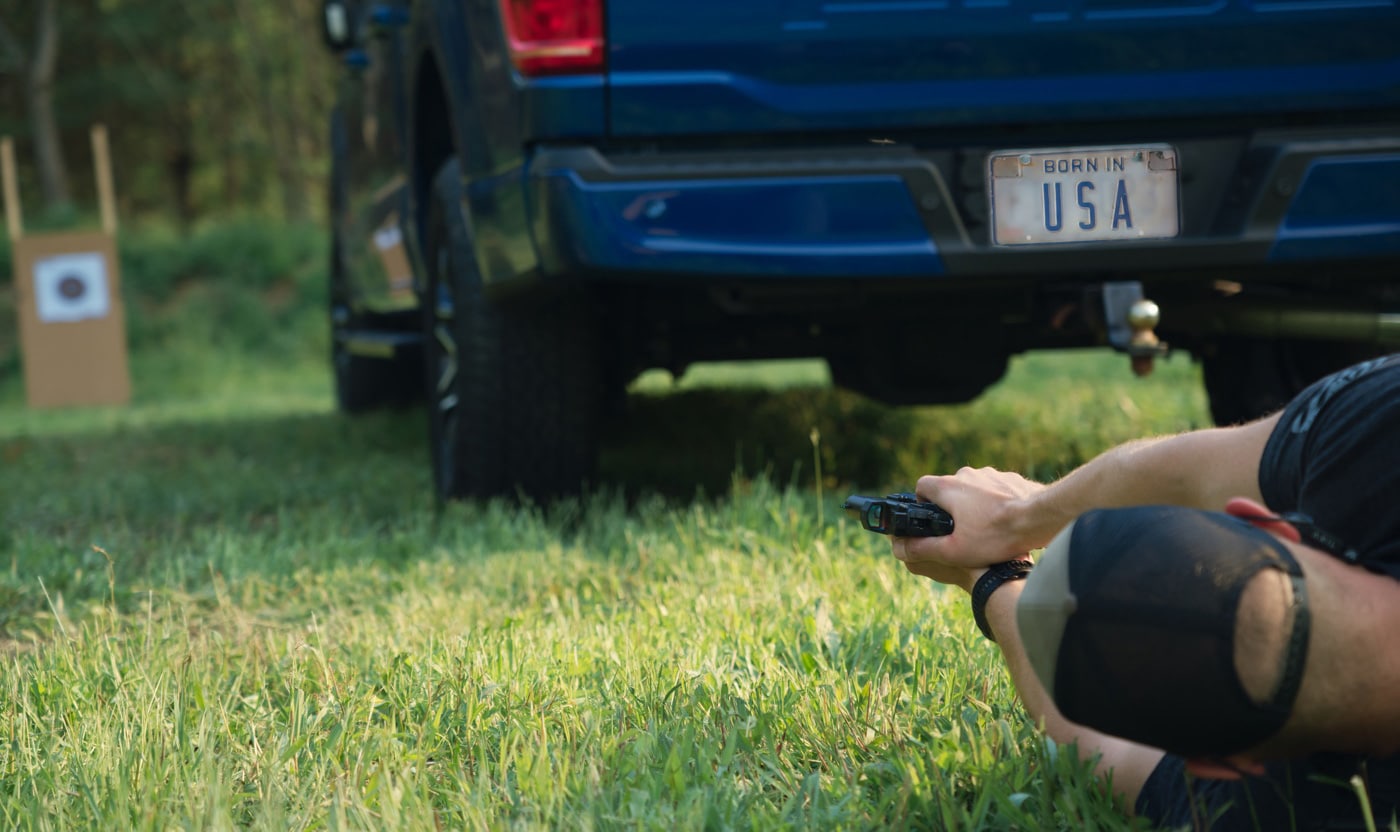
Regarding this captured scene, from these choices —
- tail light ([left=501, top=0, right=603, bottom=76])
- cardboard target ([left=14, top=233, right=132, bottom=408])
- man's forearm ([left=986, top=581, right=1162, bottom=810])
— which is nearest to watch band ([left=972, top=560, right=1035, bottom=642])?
man's forearm ([left=986, top=581, right=1162, bottom=810])

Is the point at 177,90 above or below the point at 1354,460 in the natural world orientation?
below

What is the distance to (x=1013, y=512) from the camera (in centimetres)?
169

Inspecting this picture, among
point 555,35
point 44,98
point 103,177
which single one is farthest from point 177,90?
point 555,35

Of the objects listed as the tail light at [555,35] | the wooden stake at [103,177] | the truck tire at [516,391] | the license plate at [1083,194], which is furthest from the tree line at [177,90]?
the license plate at [1083,194]

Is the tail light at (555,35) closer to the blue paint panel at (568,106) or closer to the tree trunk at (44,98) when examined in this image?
the blue paint panel at (568,106)

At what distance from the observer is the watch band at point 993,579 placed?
1.69 meters

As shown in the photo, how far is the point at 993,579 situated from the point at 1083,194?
1.42m

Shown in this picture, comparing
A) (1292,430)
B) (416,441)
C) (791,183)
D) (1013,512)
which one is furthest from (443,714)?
(416,441)

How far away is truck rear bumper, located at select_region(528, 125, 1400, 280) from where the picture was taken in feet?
9.41

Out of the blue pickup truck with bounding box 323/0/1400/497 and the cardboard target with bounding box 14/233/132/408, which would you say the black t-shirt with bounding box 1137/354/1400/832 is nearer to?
the blue pickup truck with bounding box 323/0/1400/497

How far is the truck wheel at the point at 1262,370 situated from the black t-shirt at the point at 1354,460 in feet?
Result: 8.55

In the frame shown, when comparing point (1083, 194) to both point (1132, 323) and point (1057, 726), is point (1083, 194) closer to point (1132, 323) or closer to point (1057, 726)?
point (1132, 323)

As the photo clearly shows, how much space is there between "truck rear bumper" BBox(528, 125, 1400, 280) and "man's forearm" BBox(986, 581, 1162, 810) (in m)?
1.30

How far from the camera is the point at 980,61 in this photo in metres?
2.93
